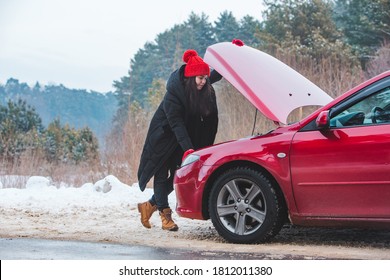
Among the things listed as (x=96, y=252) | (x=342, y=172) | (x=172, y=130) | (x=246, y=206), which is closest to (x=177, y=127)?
(x=172, y=130)

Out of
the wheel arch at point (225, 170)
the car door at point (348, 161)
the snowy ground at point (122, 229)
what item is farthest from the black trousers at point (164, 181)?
the car door at point (348, 161)

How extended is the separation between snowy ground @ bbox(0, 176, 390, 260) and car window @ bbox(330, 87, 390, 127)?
44.0 inches

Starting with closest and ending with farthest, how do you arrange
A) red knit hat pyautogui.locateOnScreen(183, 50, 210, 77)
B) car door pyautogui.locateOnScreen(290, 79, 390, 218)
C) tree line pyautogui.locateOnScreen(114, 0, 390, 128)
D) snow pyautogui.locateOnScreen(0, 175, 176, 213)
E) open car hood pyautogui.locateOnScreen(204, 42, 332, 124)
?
1. car door pyautogui.locateOnScreen(290, 79, 390, 218)
2. open car hood pyautogui.locateOnScreen(204, 42, 332, 124)
3. red knit hat pyautogui.locateOnScreen(183, 50, 210, 77)
4. snow pyautogui.locateOnScreen(0, 175, 176, 213)
5. tree line pyautogui.locateOnScreen(114, 0, 390, 128)

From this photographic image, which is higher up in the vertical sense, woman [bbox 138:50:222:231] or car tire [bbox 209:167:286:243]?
woman [bbox 138:50:222:231]

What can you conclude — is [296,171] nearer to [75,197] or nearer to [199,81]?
[199,81]

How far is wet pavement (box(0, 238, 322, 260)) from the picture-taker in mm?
7082

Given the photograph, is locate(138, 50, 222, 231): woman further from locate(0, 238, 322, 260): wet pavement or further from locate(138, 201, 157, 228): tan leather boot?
locate(0, 238, 322, 260): wet pavement

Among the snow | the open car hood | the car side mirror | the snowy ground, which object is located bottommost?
the snowy ground

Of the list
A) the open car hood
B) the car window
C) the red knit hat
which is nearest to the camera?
the car window

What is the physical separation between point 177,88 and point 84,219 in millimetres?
2475

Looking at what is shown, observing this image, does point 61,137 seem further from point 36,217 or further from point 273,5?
point 36,217

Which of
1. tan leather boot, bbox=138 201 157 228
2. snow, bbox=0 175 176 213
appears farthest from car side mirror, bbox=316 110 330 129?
snow, bbox=0 175 176 213

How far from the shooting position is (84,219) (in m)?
10.4
